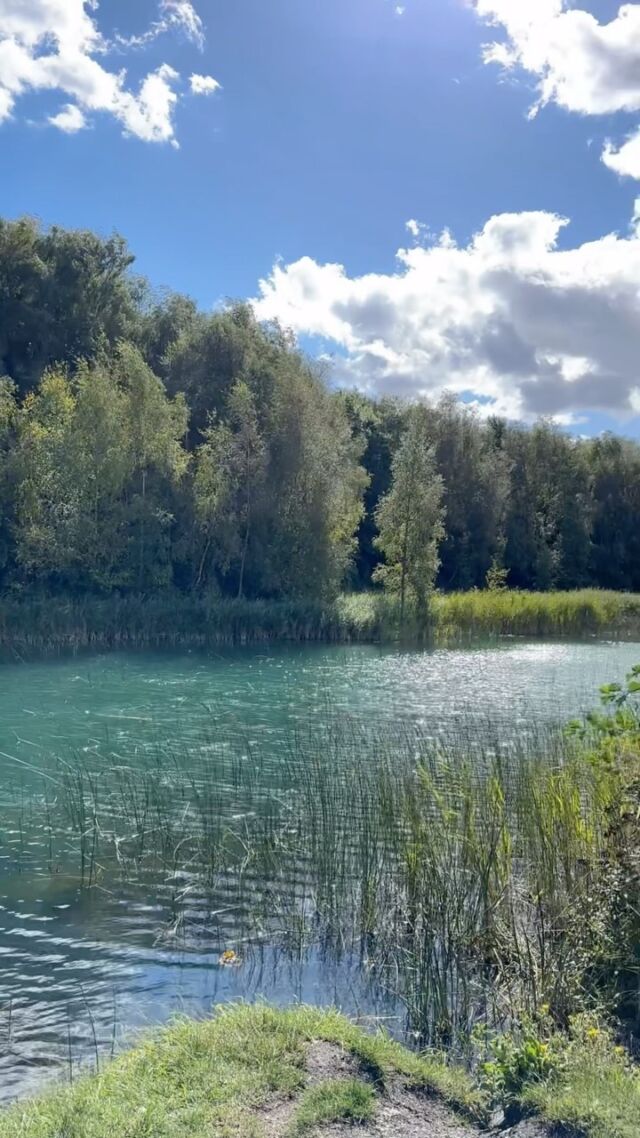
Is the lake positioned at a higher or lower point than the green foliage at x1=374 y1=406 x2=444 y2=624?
lower

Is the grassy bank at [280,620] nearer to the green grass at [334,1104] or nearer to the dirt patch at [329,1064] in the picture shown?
the dirt patch at [329,1064]

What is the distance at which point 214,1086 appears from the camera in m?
4.05

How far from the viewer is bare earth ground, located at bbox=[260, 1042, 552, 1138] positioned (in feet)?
12.2

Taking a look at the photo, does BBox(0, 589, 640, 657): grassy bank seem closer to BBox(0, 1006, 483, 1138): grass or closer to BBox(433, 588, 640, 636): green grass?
BBox(433, 588, 640, 636): green grass

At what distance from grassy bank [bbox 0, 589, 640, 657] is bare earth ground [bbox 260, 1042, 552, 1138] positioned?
80.4 feet

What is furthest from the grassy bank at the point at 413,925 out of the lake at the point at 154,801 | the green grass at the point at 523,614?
the green grass at the point at 523,614

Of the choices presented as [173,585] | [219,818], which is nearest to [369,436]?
[173,585]

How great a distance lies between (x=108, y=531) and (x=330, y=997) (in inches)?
1065

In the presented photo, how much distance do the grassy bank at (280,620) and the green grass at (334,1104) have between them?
973 inches

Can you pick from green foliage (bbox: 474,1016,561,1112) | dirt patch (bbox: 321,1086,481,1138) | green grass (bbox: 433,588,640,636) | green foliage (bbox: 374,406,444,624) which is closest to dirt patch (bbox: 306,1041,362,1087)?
dirt patch (bbox: 321,1086,481,1138)

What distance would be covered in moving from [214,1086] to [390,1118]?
2.72ft

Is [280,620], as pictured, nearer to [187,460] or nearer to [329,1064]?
[187,460]

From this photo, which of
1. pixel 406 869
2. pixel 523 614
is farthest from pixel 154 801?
pixel 523 614

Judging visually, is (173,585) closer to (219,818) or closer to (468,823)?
(219,818)
